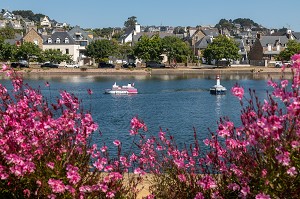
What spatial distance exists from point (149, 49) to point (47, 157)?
94.1 meters

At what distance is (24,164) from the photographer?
6914mm

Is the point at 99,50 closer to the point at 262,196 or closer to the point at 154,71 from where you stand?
the point at 154,71

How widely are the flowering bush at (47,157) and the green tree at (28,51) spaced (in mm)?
90958

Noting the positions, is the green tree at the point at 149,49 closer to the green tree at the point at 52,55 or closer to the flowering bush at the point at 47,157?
the green tree at the point at 52,55

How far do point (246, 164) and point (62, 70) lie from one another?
90.3m

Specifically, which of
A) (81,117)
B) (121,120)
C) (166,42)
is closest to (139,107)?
(121,120)

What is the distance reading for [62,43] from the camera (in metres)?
105

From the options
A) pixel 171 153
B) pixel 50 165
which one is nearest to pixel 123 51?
pixel 171 153

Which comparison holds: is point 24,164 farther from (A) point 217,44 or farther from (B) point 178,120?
(A) point 217,44

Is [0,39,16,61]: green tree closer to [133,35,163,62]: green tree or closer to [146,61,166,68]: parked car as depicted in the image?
[133,35,163,62]: green tree

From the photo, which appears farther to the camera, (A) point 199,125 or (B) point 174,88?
(B) point 174,88

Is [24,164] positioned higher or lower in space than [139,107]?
higher

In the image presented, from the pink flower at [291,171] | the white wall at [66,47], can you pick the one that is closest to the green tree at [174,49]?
the white wall at [66,47]

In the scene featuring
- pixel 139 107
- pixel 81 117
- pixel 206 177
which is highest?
pixel 81 117
